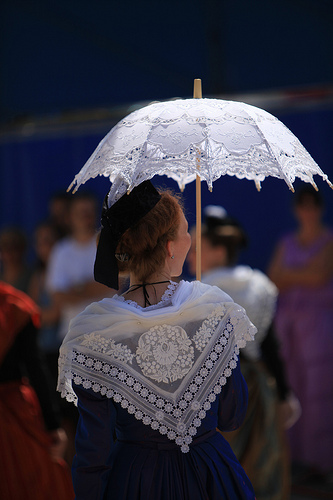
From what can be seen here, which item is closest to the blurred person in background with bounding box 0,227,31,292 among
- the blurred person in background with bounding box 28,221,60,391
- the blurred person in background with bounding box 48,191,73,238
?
the blurred person in background with bounding box 28,221,60,391

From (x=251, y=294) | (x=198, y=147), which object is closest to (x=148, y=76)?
(x=251, y=294)

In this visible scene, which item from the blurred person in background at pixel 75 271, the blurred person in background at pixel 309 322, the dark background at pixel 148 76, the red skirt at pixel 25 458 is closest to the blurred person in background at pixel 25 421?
the red skirt at pixel 25 458

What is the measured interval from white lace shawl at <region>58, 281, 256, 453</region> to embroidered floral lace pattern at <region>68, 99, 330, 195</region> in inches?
15.3

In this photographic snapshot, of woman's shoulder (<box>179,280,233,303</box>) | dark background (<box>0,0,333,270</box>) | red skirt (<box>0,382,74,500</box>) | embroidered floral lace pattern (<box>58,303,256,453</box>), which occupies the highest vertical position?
dark background (<box>0,0,333,270</box>)

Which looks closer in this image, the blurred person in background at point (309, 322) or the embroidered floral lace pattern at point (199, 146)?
the embroidered floral lace pattern at point (199, 146)

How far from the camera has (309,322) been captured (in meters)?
4.96

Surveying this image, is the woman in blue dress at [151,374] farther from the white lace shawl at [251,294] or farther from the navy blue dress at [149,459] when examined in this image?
the white lace shawl at [251,294]

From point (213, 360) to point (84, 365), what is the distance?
0.38 m

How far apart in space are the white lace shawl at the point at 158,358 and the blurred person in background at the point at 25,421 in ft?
3.72

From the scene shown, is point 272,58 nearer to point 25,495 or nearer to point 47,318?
point 47,318

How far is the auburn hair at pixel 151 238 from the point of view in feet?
6.61

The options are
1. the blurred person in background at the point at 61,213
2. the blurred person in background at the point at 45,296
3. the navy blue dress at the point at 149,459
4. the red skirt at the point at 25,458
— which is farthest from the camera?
the blurred person in background at the point at 61,213

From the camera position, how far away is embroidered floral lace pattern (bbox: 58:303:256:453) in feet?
6.44

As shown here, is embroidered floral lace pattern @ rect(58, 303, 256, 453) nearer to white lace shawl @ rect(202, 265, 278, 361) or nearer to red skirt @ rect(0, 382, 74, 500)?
red skirt @ rect(0, 382, 74, 500)
